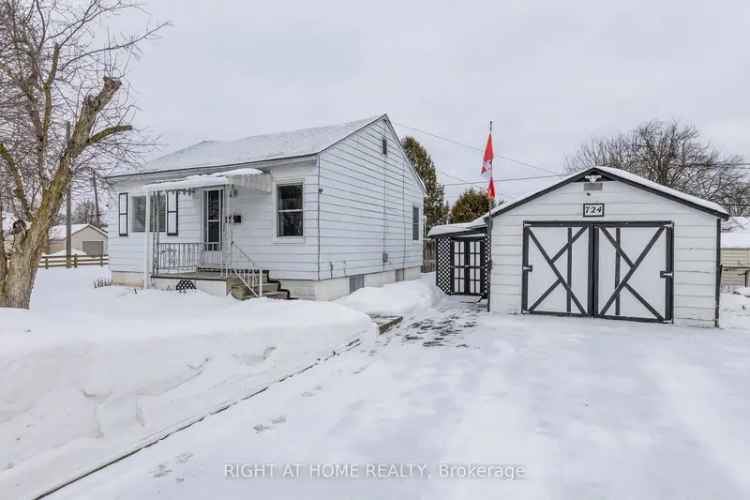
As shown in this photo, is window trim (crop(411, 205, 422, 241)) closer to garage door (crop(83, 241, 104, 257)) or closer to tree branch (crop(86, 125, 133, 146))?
tree branch (crop(86, 125, 133, 146))

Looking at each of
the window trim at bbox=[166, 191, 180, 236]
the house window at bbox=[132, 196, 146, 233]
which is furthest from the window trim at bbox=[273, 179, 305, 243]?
the house window at bbox=[132, 196, 146, 233]

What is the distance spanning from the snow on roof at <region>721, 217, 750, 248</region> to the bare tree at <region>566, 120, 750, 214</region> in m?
1.29

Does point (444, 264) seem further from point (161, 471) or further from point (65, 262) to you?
point (65, 262)

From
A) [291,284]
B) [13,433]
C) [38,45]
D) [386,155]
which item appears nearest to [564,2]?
[386,155]

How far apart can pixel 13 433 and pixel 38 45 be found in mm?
4684

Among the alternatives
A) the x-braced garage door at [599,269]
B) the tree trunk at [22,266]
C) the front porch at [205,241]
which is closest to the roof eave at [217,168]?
the front porch at [205,241]

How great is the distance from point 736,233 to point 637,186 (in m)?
23.1

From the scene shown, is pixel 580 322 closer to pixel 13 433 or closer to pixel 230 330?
pixel 230 330

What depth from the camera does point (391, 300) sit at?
10.6 metres

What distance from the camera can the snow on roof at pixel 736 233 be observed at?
78.6 feet

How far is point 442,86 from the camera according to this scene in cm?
2356

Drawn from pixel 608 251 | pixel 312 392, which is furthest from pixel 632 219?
pixel 312 392

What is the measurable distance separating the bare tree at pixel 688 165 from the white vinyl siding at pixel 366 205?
2063 cm

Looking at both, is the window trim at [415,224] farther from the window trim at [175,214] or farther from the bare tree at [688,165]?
Answer: the bare tree at [688,165]
